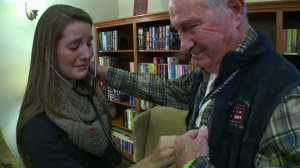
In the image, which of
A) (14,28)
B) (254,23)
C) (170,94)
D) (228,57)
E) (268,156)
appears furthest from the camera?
(14,28)

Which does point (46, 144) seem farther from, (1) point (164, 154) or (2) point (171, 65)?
(2) point (171, 65)

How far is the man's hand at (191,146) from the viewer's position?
31.2 inches

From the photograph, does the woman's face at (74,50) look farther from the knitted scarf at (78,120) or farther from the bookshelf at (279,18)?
the bookshelf at (279,18)

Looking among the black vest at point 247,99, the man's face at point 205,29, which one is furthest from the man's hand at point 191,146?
the man's face at point 205,29

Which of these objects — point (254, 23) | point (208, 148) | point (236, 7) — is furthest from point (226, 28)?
point (254, 23)

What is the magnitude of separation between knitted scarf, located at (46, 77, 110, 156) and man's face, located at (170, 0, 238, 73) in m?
0.53

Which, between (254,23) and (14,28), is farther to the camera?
(14,28)

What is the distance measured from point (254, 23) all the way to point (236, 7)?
1.73m

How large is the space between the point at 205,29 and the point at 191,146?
1.24 ft

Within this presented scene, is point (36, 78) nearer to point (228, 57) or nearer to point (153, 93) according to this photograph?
point (153, 93)

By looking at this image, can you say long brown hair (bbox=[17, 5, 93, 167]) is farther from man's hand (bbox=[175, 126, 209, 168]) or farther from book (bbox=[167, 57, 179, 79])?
book (bbox=[167, 57, 179, 79])

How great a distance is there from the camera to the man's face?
859mm

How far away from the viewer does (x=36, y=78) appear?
109cm

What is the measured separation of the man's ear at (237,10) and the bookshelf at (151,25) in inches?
48.6
